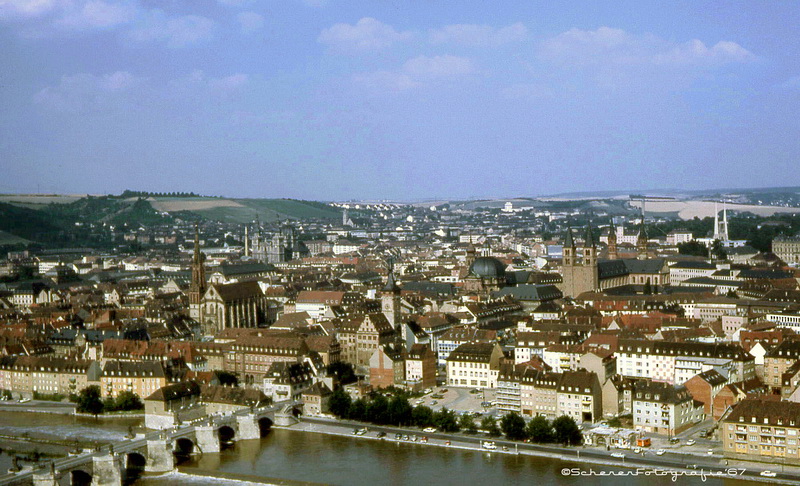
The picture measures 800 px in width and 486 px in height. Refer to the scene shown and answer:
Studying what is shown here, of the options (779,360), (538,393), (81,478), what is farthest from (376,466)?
(779,360)

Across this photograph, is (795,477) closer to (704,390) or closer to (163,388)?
(704,390)

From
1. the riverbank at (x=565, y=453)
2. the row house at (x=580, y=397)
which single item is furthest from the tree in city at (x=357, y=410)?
the row house at (x=580, y=397)

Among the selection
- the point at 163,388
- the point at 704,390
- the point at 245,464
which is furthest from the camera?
the point at 163,388

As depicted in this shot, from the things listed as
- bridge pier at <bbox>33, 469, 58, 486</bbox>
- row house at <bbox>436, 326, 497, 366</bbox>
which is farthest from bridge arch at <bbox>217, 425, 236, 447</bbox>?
row house at <bbox>436, 326, 497, 366</bbox>

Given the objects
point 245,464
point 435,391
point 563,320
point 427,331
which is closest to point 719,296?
point 563,320

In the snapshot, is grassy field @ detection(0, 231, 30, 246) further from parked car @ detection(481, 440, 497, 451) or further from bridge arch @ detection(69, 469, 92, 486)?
parked car @ detection(481, 440, 497, 451)

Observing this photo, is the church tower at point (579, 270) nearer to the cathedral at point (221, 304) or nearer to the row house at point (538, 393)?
the cathedral at point (221, 304)

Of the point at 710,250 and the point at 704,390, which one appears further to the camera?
the point at 710,250

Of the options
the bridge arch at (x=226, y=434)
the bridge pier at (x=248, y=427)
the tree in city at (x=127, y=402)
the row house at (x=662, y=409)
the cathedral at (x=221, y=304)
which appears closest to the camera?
the row house at (x=662, y=409)
